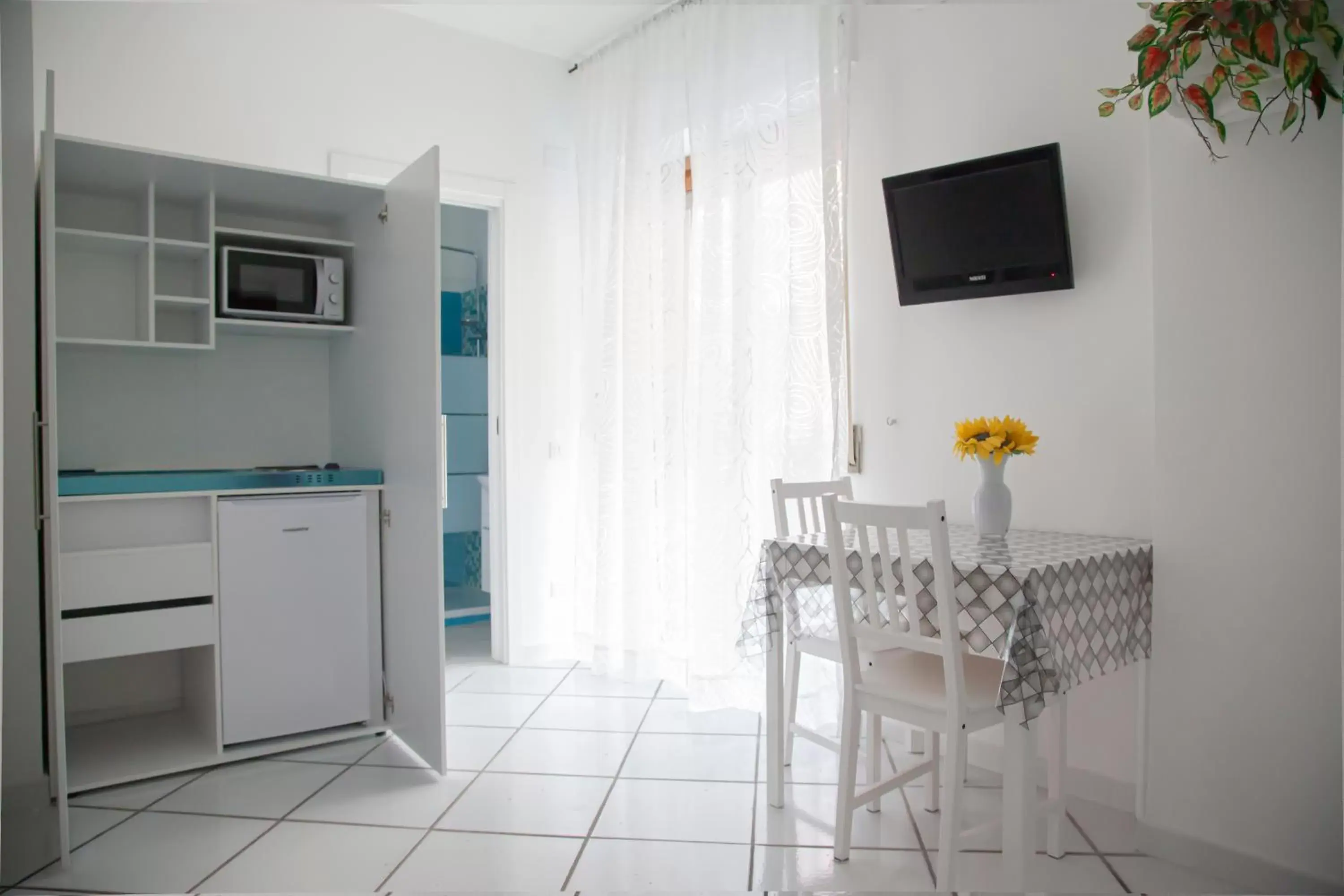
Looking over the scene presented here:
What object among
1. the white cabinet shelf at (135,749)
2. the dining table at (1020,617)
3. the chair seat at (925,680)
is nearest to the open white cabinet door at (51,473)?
the white cabinet shelf at (135,749)

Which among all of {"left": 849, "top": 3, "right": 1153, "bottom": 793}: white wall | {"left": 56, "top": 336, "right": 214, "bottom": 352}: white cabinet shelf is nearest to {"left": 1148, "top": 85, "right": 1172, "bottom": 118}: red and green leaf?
{"left": 849, "top": 3, "right": 1153, "bottom": 793}: white wall

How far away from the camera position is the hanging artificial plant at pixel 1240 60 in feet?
5.44

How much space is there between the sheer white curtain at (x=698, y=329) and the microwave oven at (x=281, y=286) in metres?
1.22

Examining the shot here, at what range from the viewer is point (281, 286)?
10.3 feet

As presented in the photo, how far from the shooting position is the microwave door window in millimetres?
3053

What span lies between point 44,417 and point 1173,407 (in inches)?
110

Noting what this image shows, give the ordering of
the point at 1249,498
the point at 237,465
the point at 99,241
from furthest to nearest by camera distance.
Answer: the point at 237,465 → the point at 99,241 → the point at 1249,498

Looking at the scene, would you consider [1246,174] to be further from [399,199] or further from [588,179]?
[588,179]

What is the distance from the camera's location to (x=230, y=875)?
2.05m

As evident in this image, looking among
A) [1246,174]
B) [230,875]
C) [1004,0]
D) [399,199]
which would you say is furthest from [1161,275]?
[230,875]

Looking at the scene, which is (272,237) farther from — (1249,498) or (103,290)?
(1249,498)

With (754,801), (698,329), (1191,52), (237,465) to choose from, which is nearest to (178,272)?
(237,465)

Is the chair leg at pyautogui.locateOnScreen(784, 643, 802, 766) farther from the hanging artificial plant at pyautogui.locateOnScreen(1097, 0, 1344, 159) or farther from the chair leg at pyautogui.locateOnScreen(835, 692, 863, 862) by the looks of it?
the hanging artificial plant at pyautogui.locateOnScreen(1097, 0, 1344, 159)

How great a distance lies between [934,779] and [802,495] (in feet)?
2.93
